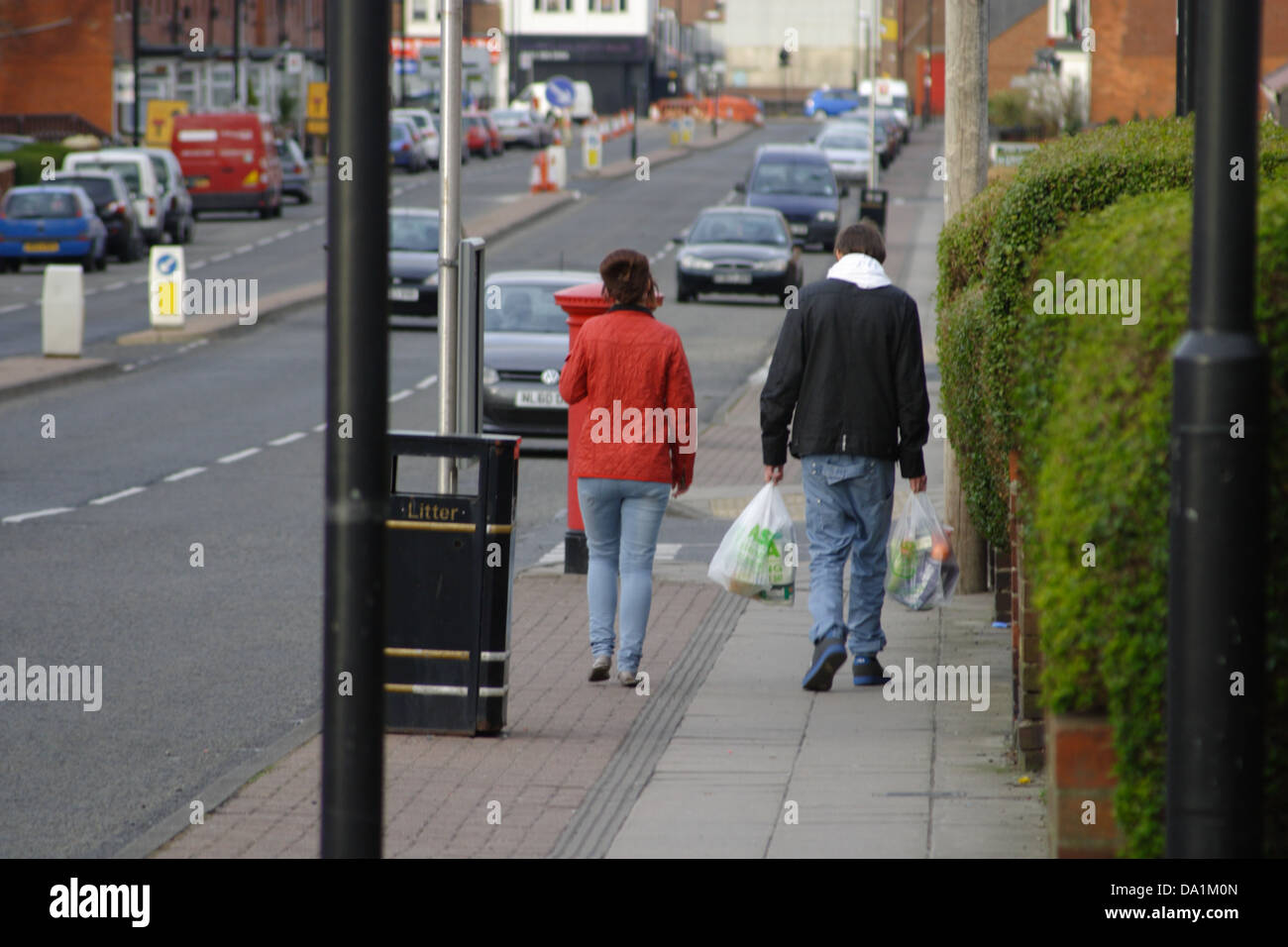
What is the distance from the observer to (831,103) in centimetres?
10344

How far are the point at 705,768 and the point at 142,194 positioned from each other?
36.0 meters

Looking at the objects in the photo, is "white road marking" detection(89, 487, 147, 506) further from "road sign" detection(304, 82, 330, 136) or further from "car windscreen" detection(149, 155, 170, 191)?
"road sign" detection(304, 82, 330, 136)

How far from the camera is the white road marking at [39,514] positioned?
13.9 meters

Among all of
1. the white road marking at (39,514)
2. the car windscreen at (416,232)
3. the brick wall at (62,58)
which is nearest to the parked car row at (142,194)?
the car windscreen at (416,232)

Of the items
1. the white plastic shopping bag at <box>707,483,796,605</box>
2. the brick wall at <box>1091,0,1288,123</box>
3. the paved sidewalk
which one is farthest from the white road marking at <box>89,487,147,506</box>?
the brick wall at <box>1091,0,1288,123</box>

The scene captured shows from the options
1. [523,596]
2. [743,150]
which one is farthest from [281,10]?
[523,596]

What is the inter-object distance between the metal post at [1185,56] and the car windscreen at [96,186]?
27956 mm

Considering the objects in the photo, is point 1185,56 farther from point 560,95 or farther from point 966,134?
point 560,95

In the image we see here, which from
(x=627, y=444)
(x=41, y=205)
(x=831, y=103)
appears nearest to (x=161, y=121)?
(x=41, y=205)

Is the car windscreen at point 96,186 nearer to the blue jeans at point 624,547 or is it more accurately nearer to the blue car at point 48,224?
the blue car at point 48,224

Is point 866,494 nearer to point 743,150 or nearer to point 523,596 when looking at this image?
point 523,596
